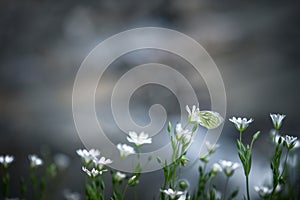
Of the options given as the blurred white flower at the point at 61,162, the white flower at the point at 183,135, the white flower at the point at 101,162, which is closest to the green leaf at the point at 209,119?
the white flower at the point at 183,135

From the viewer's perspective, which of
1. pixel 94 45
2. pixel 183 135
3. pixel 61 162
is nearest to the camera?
pixel 183 135

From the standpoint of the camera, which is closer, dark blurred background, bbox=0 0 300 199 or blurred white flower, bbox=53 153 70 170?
blurred white flower, bbox=53 153 70 170

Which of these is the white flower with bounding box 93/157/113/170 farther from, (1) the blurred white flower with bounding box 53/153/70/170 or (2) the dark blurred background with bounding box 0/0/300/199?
(2) the dark blurred background with bounding box 0/0/300/199

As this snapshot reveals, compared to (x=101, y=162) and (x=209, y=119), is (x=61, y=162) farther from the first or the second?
(x=209, y=119)

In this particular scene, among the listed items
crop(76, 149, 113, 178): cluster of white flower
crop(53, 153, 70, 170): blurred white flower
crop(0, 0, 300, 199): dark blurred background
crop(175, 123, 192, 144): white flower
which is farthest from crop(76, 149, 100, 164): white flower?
crop(0, 0, 300, 199): dark blurred background

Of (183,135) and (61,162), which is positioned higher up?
(61,162)

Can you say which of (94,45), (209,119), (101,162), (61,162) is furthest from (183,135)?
(94,45)

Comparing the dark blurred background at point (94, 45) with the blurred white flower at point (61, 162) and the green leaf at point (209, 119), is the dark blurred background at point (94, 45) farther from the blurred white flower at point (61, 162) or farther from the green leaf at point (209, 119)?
the green leaf at point (209, 119)

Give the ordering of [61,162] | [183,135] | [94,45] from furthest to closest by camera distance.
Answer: [94,45] < [61,162] < [183,135]

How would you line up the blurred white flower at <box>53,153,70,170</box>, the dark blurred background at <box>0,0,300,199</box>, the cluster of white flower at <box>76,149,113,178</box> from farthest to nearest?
1. the dark blurred background at <box>0,0,300,199</box>
2. the blurred white flower at <box>53,153,70,170</box>
3. the cluster of white flower at <box>76,149,113,178</box>
